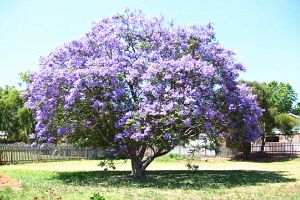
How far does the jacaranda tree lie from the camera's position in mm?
21391

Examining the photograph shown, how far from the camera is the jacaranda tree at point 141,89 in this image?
842 inches

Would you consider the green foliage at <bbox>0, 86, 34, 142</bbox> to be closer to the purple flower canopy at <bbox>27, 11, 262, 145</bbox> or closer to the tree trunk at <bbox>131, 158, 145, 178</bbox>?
the purple flower canopy at <bbox>27, 11, 262, 145</bbox>

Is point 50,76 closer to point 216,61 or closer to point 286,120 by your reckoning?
point 216,61

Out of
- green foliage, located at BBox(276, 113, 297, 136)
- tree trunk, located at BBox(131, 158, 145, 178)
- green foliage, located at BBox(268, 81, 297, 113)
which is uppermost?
green foliage, located at BBox(268, 81, 297, 113)

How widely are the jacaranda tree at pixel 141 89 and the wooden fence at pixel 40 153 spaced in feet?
40.6

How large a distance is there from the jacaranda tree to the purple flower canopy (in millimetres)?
48

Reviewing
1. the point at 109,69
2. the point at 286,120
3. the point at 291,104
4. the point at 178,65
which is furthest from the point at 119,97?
the point at 291,104

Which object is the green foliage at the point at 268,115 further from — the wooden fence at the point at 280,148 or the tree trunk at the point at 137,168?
the tree trunk at the point at 137,168

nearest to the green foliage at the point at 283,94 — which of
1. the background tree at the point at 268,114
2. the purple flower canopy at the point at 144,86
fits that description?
the background tree at the point at 268,114

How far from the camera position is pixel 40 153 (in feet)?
131

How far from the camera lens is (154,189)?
60.2ft

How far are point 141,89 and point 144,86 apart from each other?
2.45ft

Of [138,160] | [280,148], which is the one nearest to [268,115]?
[280,148]

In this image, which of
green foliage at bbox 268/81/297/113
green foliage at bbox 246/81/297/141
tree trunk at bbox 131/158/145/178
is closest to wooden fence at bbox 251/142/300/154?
green foliage at bbox 246/81/297/141
